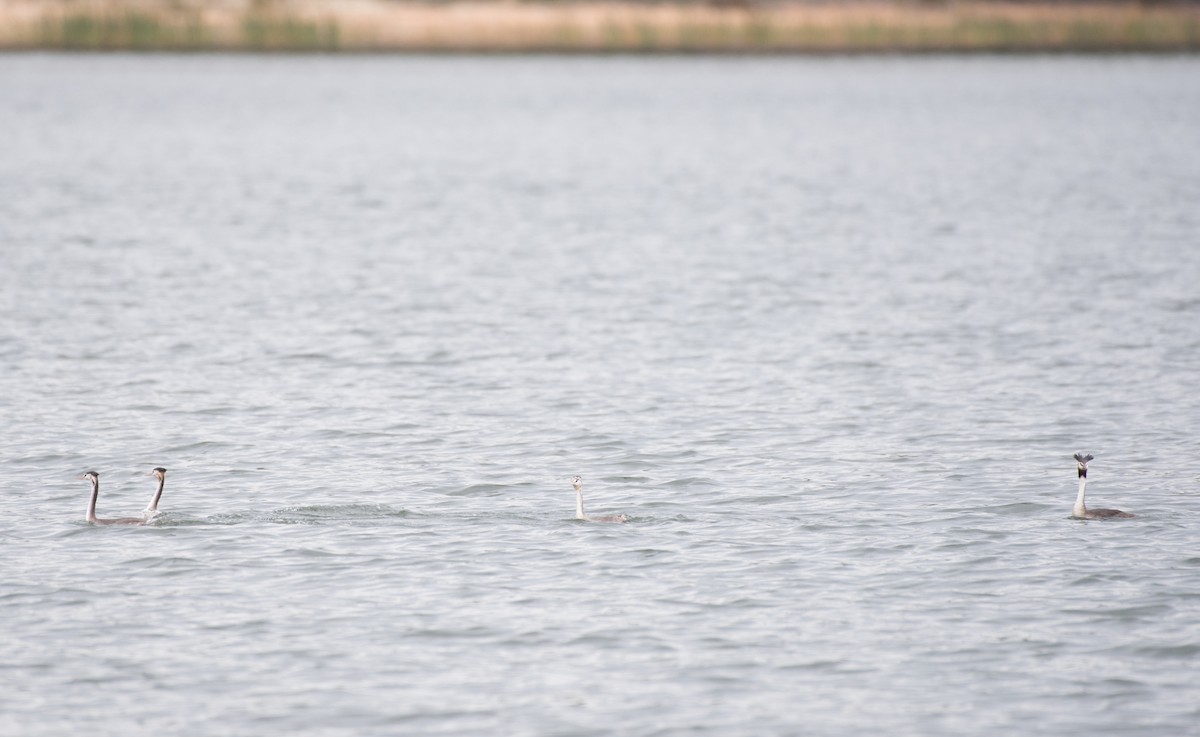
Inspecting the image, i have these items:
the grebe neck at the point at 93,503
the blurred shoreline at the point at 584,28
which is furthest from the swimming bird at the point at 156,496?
the blurred shoreline at the point at 584,28

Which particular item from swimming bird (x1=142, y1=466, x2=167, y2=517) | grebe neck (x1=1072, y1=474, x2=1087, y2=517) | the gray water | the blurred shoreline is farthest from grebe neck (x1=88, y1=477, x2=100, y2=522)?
the blurred shoreline

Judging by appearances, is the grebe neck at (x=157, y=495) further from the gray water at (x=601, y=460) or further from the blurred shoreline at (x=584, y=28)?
the blurred shoreline at (x=584, y=28)

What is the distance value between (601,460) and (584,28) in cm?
6439

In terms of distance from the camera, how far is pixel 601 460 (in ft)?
60.5

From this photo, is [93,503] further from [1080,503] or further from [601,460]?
[1080,503]

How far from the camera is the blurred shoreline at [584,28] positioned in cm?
7875

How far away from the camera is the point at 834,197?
151ft

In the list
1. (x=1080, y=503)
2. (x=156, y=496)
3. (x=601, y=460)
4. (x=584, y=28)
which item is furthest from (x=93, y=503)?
(x=584, y=28)

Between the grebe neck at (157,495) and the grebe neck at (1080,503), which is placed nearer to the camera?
the grebe neck at (157,495)

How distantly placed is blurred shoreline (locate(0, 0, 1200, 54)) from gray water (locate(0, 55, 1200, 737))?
33.7 meters

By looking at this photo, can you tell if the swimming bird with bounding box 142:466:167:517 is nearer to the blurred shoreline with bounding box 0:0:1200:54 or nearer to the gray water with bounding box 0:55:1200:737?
the gray water with bounding box 0:55:1200:737

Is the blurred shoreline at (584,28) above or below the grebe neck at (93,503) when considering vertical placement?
above

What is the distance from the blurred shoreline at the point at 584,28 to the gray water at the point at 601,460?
33.7 m

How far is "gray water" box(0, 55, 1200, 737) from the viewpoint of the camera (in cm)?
1223
